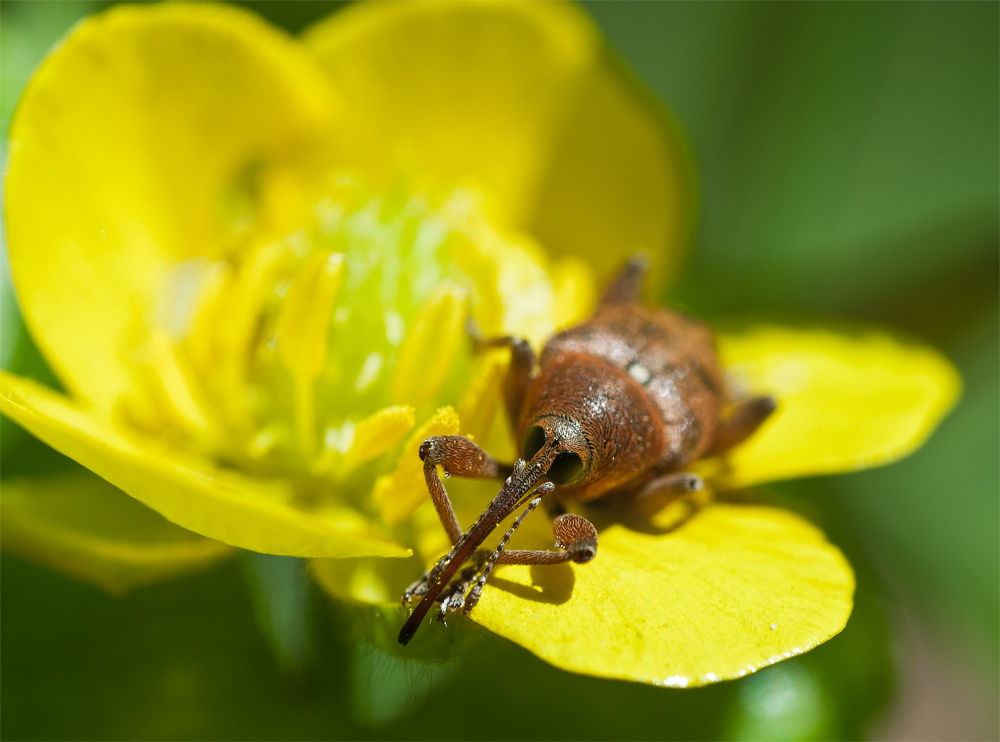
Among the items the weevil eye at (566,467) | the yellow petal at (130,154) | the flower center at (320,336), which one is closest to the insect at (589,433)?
the weevil eye at (566,467)

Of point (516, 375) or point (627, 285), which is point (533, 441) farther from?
point (627, 285)

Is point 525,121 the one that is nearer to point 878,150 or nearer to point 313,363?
point 313,363

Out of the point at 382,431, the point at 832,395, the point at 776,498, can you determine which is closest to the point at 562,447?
the point at 382,431

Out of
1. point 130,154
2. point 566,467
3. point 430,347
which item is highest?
point 566,467

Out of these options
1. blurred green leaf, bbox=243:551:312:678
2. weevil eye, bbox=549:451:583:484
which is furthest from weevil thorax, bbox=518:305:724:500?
blurred green leaf, bbox=243:551:312:678

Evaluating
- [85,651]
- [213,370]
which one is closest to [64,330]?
[213,370]
